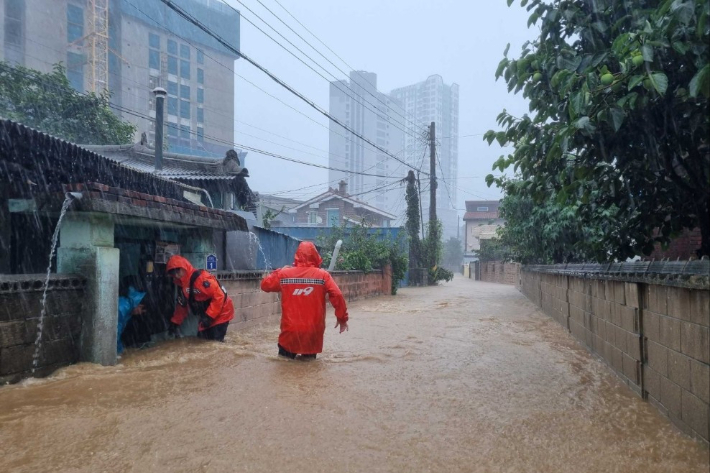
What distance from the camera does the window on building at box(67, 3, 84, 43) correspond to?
4731cm

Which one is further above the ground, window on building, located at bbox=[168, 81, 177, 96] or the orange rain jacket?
window on building, located at bbox=[168, 81, 177, 96]

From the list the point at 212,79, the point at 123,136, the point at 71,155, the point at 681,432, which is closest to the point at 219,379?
the point at 71,155

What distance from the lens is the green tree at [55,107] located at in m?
17.7

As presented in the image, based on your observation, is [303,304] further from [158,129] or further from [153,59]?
[153,59]

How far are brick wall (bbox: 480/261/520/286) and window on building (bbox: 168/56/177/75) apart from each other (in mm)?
37514

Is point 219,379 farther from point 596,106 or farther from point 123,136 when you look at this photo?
point 123,136

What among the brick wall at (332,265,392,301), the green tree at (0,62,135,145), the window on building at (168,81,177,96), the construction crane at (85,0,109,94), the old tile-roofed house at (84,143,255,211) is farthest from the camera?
the window on building at (168,81,177,96)

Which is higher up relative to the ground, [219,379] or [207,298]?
[207,298]

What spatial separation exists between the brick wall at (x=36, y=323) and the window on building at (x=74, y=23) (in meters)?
50.2

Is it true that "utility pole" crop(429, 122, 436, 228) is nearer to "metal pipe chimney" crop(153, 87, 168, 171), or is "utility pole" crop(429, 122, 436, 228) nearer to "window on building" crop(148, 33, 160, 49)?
"metal pipe chimney" crop(153, 87, 168, 171)

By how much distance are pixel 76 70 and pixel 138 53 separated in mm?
8557

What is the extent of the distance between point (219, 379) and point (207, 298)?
1502 millimetres

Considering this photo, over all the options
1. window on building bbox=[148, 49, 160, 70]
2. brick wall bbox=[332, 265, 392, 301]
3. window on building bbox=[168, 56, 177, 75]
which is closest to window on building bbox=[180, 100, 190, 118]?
window on building bbox=[168, 56, 177, 75]

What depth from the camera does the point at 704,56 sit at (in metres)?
3.35
